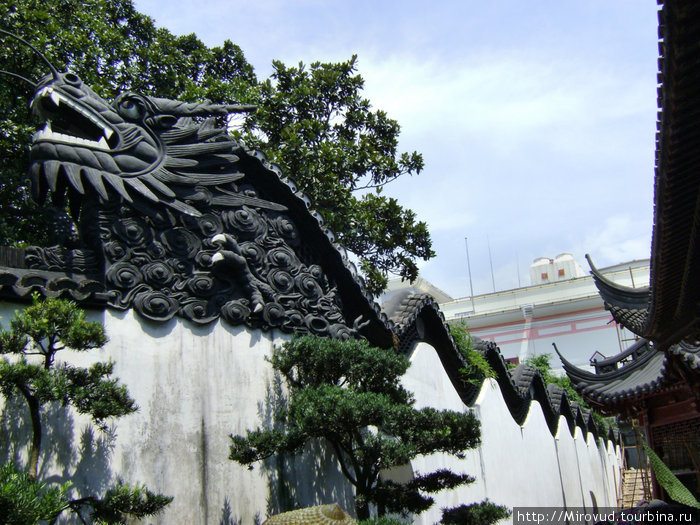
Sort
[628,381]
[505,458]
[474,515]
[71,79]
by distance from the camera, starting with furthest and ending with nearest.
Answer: [628,381]
[505,458]
[474,515]
[71,79]

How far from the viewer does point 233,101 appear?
44.0ft

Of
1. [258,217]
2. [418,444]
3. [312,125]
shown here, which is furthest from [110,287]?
[312,125]

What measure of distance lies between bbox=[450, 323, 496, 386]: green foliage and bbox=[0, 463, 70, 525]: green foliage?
25.7ft

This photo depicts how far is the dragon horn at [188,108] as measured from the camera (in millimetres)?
7941

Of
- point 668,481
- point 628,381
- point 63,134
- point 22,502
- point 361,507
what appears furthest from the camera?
point 628,381

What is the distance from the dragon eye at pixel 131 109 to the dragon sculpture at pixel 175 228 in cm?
1

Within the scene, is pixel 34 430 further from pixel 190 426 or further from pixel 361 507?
pixel 361 507

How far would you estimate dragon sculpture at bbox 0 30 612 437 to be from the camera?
22.9ft

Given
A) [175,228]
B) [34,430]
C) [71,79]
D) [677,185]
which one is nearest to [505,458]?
[175,228]

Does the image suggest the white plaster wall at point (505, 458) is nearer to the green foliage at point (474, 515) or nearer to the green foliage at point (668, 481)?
the green foliage at point (474, 515)

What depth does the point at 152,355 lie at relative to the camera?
23.1 ft

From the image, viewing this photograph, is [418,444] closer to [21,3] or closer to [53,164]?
[53,164]

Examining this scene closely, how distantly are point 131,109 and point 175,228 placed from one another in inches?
54.1

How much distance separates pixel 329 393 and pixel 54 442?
8.09 ft
